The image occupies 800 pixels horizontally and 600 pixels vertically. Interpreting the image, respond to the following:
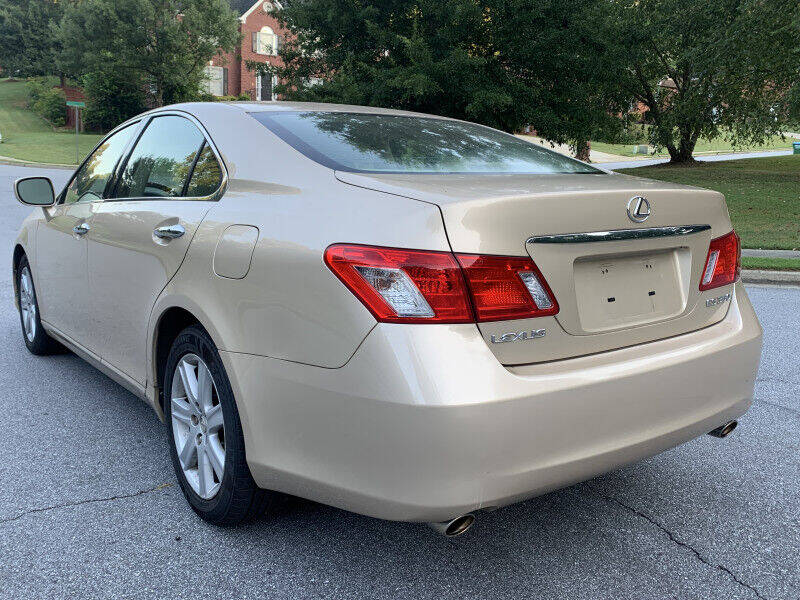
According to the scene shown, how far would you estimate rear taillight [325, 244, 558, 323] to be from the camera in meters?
2.12

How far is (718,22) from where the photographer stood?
20.1 m

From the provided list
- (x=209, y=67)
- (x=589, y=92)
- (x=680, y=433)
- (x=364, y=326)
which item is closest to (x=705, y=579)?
(x=680, y=433)

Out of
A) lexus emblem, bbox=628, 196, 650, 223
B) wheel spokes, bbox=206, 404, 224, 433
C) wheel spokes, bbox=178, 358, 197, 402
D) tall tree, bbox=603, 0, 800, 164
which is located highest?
tall tree, bbox=603, 0, 800, 164

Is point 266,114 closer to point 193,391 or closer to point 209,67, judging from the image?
point 193,391

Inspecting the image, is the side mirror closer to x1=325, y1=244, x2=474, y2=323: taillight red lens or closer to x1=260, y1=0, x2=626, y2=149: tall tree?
x1=325, y1=244, x2=474, y2=323: taillight red lens

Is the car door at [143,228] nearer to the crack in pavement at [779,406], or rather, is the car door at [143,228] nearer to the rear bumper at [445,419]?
the rear bumper at [445,419]

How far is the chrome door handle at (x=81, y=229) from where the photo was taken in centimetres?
387

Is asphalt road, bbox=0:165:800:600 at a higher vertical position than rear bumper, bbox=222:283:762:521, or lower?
lower

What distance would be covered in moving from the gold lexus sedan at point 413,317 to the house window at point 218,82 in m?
57.0

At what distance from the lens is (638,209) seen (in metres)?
2.49

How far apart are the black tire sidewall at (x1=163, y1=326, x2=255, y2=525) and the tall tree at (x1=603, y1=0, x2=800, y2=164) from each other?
689 inches

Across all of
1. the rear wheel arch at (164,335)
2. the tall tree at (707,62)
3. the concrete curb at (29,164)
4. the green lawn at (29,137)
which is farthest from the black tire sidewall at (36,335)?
the green lawn at (29,137)

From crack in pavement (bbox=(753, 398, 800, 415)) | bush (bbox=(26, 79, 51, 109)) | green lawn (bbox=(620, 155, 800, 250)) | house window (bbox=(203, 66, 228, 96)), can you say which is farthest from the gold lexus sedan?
bush (bbox=(26, 79, 51, 109))

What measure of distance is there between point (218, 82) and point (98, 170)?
57.3 meters
